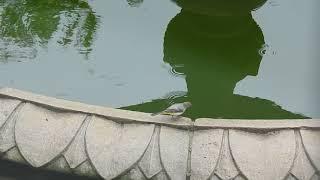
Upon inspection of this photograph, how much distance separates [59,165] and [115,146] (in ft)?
0.55

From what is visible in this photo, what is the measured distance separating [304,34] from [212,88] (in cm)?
58

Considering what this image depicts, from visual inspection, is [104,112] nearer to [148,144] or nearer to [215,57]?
[148,144]

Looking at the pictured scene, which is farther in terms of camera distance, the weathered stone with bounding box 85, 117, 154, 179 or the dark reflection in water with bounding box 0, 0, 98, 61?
the dark reflection in water with bounding box 0, 0, 98, 61

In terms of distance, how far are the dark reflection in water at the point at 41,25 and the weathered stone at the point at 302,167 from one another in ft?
3.23

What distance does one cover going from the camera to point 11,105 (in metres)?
1.58

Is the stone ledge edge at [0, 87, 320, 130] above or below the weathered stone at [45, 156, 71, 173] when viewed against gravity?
above

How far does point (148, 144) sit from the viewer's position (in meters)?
1.48

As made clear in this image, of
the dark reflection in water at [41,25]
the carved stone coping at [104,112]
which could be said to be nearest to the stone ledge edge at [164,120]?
the carved stone coping at [104,112]

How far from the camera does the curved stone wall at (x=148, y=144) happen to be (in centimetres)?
145

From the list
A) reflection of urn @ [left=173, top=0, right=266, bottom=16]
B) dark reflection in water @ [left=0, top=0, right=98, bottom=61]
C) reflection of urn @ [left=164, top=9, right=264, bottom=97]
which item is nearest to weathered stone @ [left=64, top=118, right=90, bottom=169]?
reflection of urn @ [left=164, top=9, right=264, bottom=97]

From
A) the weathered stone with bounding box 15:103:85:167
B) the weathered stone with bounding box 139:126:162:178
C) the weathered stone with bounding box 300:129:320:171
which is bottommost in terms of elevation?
the weathered stone with bounding box 15:103:85:167

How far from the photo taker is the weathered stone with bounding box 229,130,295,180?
1445 mm

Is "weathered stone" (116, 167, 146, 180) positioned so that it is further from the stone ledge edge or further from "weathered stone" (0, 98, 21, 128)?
"weathered stone" (0, 98, 21, 128)

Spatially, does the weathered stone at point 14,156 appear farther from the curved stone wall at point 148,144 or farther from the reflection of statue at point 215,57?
the reflection of statue at point 215,57
